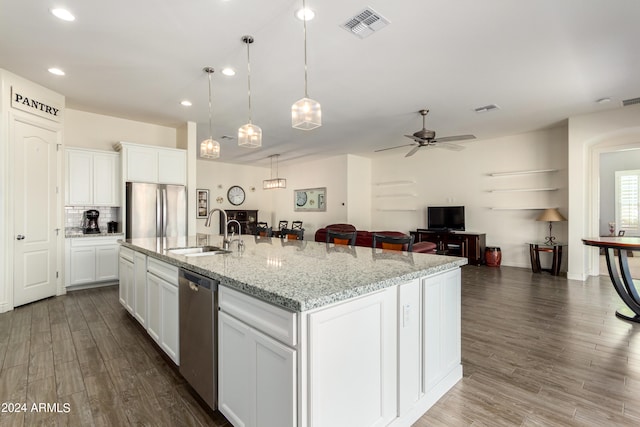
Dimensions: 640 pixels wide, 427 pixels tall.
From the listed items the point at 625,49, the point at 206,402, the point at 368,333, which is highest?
the point at 625,49

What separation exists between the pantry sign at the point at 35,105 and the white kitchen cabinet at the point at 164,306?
10.5 feet

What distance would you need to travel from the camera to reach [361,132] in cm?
653

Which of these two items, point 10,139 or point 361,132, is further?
point 361,132

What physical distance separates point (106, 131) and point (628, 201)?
40.2 feet

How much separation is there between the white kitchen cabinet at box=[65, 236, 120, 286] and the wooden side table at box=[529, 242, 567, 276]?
7.85 m

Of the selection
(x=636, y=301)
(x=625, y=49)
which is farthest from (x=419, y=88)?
(x=636, y=301)

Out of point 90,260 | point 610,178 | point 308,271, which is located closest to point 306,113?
point 308,271

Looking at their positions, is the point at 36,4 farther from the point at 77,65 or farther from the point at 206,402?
the point at 206,402

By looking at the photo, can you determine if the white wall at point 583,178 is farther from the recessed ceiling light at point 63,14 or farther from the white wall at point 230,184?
the white wall at point 230,184

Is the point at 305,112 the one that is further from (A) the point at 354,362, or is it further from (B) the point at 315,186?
(B) the point at 315,186

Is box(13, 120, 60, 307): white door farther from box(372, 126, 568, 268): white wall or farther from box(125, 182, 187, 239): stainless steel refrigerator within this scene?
box(372, 126, 568, 268): white wall

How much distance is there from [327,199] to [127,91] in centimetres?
613

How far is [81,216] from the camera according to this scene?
520 cm

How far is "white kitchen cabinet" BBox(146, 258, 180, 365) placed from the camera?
221 cm
